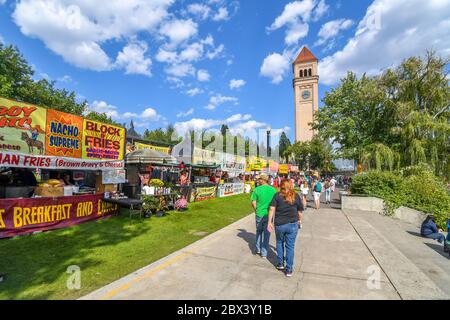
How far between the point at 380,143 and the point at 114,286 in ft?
61.8

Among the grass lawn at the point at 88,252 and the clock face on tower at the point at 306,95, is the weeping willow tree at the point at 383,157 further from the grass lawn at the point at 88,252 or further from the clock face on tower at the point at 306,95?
the clock face on tower at the point at 306,95

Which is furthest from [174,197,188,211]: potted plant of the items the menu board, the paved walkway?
the paved walkway

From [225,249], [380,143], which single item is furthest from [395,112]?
[225,249]

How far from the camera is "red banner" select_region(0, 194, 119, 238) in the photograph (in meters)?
6.55

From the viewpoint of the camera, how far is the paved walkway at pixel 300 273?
3.81 metres

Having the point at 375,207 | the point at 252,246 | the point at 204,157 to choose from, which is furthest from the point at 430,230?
the point at 204,157

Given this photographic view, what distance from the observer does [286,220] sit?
15.3 feet

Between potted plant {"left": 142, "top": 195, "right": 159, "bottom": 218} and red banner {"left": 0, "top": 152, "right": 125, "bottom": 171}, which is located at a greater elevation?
red banner {"left": 0, "top": 152, "right": 125, "bottom": 171}

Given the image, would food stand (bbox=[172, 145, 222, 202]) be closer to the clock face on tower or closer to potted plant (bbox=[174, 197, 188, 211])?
potted plant (bbox=[174, 197, 188, 211])

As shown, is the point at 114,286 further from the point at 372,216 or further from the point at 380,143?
the point at 380,143

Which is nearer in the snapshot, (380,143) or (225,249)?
(225,249)

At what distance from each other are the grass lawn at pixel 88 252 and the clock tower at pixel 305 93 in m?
67.8

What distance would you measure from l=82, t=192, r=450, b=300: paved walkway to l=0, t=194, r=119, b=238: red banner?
4636mm

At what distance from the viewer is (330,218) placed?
1093cm
